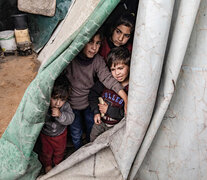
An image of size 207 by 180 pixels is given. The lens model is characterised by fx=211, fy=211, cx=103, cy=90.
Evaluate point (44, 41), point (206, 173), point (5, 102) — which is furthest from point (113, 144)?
point (44, 41)

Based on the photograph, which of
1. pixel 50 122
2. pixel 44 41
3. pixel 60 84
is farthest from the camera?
pixel 44 41

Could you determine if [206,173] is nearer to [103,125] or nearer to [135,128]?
[135,128]

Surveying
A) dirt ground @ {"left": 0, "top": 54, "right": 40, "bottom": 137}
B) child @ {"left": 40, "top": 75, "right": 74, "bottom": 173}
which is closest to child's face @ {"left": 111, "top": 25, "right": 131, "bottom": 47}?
child @ {"left": 40, "top": 75, "right": 74, "bottom": 173}

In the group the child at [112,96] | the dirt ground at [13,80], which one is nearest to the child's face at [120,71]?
the child at [112,96]

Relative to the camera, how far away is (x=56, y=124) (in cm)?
170

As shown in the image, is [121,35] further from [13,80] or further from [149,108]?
[13,80]

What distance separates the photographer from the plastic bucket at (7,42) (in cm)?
436

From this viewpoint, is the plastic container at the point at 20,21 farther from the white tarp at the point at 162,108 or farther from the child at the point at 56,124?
the white tarp at the point at 162,108

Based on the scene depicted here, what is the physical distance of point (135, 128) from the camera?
1.22 m

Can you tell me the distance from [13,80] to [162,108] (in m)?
3.05

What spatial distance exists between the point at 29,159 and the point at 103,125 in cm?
63

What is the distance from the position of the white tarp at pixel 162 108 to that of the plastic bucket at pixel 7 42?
360cm

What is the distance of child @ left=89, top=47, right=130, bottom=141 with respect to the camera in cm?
158

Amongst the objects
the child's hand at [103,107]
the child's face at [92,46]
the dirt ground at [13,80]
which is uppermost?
the child's face at [92,46]
